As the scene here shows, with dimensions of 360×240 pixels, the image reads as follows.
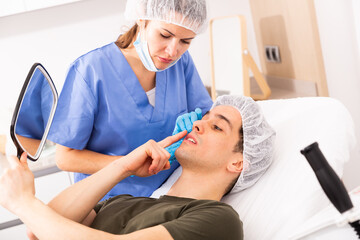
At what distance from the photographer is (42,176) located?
2359 millimetres

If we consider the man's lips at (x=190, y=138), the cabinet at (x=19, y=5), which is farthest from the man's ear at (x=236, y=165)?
the cabinet at (x=19, y=5)

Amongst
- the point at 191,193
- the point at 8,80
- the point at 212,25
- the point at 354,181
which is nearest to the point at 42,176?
the point at 8,80

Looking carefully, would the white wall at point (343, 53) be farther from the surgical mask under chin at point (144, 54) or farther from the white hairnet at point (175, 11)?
the surgical mask under chin at point (144, 54)

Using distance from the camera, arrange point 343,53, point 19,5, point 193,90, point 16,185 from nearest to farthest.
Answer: point 16,185, point 193,90, point 343,53, point 19,5

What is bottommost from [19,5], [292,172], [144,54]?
[292,172]

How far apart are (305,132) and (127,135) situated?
0.67 meters

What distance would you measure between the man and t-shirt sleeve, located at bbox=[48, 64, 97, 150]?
0.22 meters

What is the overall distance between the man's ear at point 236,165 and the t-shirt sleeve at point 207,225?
0.29 m

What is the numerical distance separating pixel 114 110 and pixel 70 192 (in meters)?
0.36

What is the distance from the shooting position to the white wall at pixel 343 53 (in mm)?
1998

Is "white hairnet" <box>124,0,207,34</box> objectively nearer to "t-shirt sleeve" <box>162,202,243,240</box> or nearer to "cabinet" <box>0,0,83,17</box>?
"t-shirt sleeve" <box>162,202,243,240</box>

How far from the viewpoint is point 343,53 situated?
82.7 inches

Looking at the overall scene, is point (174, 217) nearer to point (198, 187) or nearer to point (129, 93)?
point (198, 187)

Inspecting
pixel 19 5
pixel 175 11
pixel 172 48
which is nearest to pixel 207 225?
pixel 172 48
